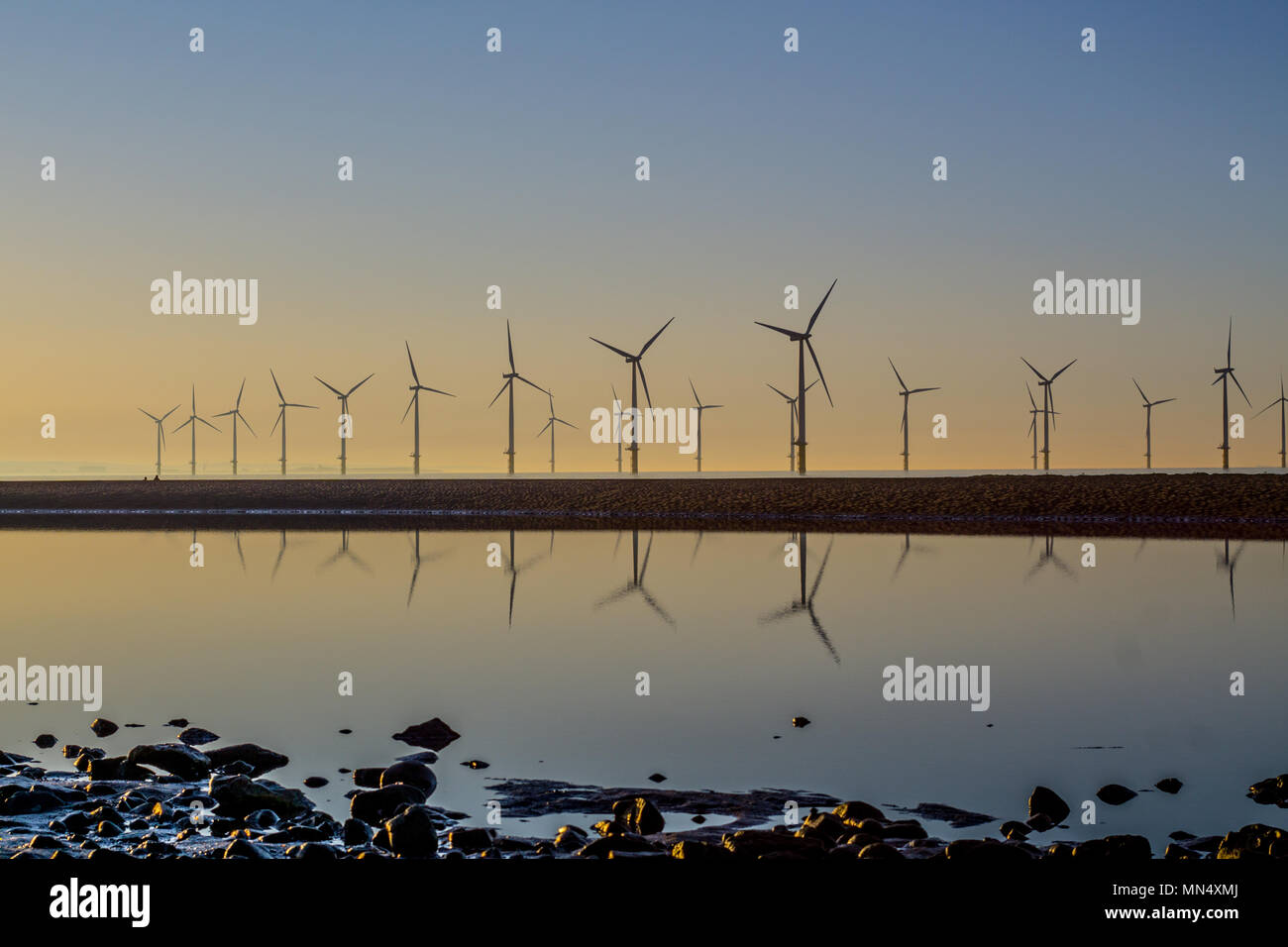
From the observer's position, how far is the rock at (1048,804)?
39.6ft

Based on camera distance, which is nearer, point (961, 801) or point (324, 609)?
point (961, 801)

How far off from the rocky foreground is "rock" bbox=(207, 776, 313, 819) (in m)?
0.02

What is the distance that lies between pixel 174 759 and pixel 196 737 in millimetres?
2009

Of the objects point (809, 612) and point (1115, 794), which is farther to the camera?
point (809, 612)

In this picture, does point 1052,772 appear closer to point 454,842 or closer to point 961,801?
point 961,801

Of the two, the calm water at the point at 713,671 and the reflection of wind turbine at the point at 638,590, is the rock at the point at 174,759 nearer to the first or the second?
the calm water at the point at 713,671

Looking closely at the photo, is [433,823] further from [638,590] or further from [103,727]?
[638,590]

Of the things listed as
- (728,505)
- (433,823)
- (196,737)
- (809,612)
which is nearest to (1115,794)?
(433,823)

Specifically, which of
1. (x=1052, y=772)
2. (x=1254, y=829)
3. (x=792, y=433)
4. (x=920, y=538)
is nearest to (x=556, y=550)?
(x=920, y=538)

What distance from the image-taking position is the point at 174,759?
14383 millimetres

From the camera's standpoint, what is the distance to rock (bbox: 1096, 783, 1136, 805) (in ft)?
41.8

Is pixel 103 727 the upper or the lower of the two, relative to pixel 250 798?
lower

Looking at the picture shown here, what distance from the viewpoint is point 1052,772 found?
14047 millimetres
